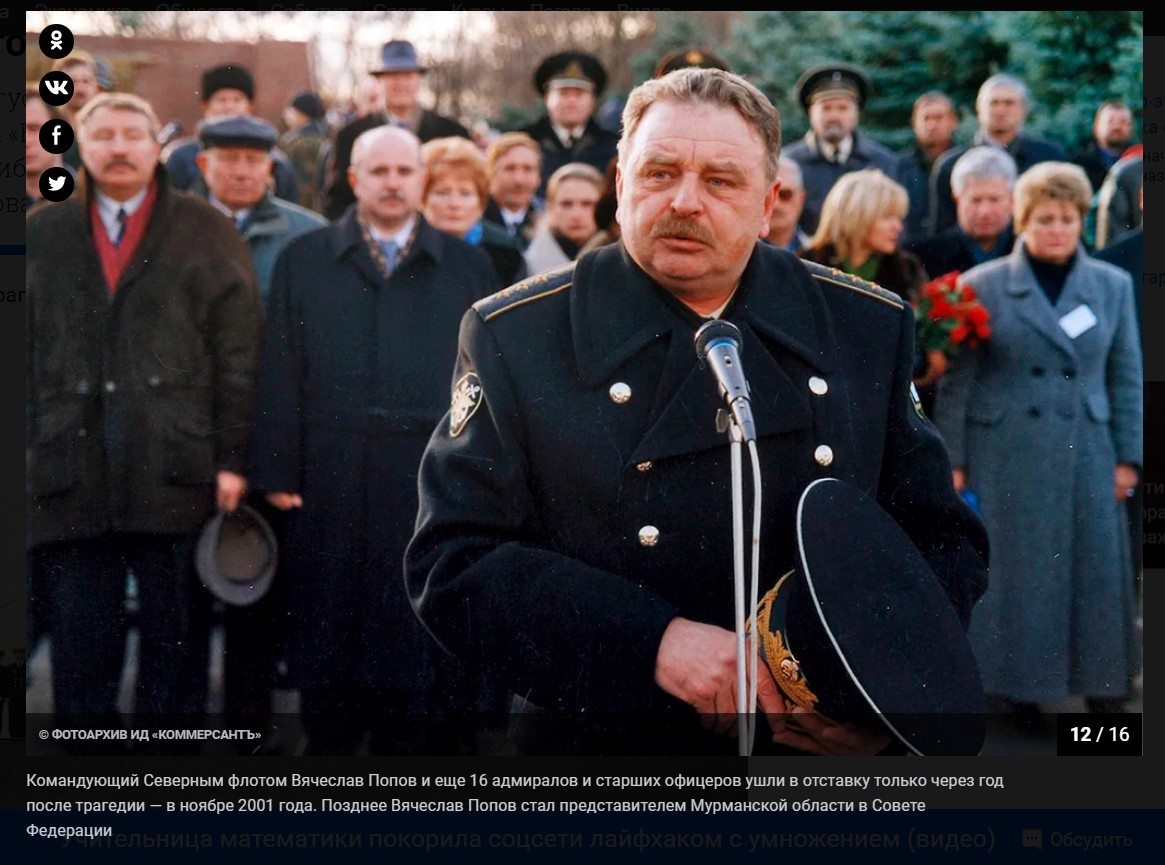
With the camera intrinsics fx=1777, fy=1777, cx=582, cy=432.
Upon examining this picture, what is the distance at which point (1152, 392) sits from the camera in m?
4.62

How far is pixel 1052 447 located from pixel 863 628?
178 cm

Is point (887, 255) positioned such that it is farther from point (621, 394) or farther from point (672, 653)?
point (672, 653)

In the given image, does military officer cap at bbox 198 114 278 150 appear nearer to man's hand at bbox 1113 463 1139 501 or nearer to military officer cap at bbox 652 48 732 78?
military officer cap at bbox 652 48 732 78

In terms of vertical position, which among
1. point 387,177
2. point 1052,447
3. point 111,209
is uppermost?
point 387,177

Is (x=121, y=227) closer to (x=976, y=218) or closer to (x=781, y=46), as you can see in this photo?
(x=781, y=46)

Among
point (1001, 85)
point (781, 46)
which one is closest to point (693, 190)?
point (781, 46)

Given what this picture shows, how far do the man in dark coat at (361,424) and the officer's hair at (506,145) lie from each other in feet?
0.85

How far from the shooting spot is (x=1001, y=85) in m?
5.04

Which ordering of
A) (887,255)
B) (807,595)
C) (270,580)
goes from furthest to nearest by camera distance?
1. (887,255)
2. (270,580)
3. (807,595)

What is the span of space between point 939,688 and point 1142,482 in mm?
1303

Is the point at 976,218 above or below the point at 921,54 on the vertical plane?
below

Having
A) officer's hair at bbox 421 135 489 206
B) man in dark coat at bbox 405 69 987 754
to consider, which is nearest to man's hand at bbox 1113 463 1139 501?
man in dark coat at bbox 405 69 987 754

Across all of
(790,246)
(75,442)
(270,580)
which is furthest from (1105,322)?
(75,442)

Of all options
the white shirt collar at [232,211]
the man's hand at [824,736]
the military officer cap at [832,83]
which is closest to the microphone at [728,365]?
the man's hand at [824,736]
